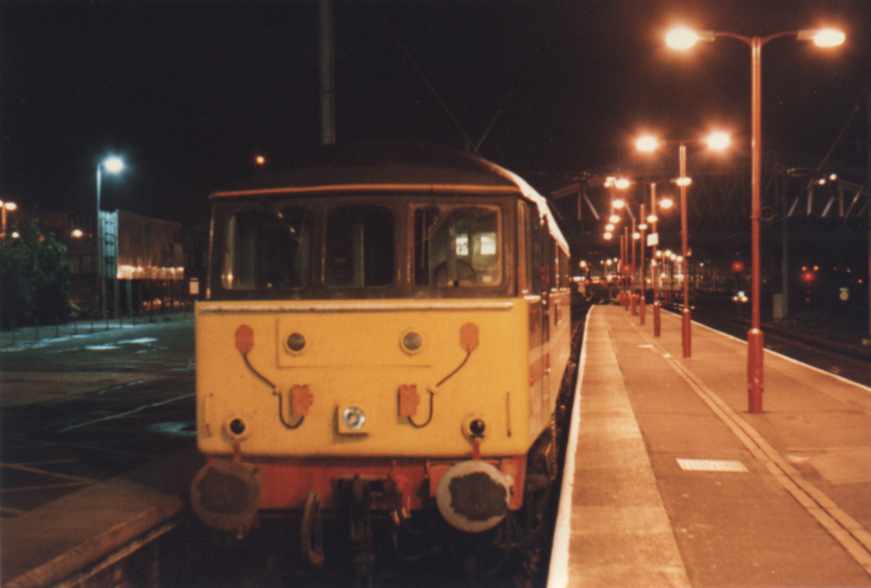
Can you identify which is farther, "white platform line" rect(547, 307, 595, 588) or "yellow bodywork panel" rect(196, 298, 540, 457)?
"yellow bodywork panel" rect(196, 298, 540, 457)

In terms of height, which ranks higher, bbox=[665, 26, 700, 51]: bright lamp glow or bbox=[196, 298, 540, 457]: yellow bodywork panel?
bbox=[665, 26, 700, 51]: bright lamp glow

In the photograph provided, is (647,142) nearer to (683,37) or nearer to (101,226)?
(683,37)

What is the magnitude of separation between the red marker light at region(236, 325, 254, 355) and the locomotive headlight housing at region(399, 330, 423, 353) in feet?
3.67

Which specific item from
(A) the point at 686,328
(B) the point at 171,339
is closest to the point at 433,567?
(A) the point at 686,328

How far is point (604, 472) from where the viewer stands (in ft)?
34.7

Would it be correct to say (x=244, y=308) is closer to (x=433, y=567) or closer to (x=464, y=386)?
(x=464, y=386)

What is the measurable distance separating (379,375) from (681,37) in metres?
9.87

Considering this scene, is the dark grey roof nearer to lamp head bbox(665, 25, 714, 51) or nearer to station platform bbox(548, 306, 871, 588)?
station platform bbox(548, 306, 871, 588)

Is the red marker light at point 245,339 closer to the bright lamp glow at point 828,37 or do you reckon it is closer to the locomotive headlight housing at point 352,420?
the locomotive headlight housing at point 352,420

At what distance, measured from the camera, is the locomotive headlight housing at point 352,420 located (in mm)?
7469

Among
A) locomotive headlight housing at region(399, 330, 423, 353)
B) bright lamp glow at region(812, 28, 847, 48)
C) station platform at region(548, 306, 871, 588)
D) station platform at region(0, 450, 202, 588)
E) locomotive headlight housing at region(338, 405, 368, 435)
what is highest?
bright lamp glow at region(812, 28, 847, 48)

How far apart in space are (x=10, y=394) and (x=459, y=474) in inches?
598

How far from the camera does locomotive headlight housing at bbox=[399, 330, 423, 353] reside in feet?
24.4

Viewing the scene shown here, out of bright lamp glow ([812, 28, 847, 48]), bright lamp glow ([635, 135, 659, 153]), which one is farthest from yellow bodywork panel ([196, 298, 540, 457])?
bright lamp glow ([635, 135, 659, 153])
